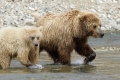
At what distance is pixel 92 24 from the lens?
1374cm

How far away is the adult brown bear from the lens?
45.1 ft

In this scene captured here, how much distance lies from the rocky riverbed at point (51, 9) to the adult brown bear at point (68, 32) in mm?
10365

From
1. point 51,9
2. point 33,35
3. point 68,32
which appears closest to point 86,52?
point 68,32

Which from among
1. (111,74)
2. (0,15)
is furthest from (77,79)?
(0,15)

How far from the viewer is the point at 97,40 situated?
2122 centimetres

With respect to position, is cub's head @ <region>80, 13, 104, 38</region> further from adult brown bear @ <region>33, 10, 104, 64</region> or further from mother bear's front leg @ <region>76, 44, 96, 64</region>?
mother bear's front leg @ <region>76, 44, 96, 64</region>

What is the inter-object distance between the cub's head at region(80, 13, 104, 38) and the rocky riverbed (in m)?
10.6

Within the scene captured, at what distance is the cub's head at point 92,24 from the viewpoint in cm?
1373

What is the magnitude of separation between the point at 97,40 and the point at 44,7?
6.51 meters

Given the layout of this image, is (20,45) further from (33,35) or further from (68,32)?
(68,32)

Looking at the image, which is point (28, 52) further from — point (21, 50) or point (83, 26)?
point (83, 26)

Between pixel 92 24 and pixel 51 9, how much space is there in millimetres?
13425

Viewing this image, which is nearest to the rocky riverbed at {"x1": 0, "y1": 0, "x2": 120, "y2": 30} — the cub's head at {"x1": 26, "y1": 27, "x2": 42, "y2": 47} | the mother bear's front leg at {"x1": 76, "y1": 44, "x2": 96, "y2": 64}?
the mother bear's front leg at {"x1": 76, "y1": 44, "x2": 96, "y2": 64}

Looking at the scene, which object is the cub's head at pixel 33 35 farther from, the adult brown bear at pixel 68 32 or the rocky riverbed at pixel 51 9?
the rocky riverbed at pixel 51 9
